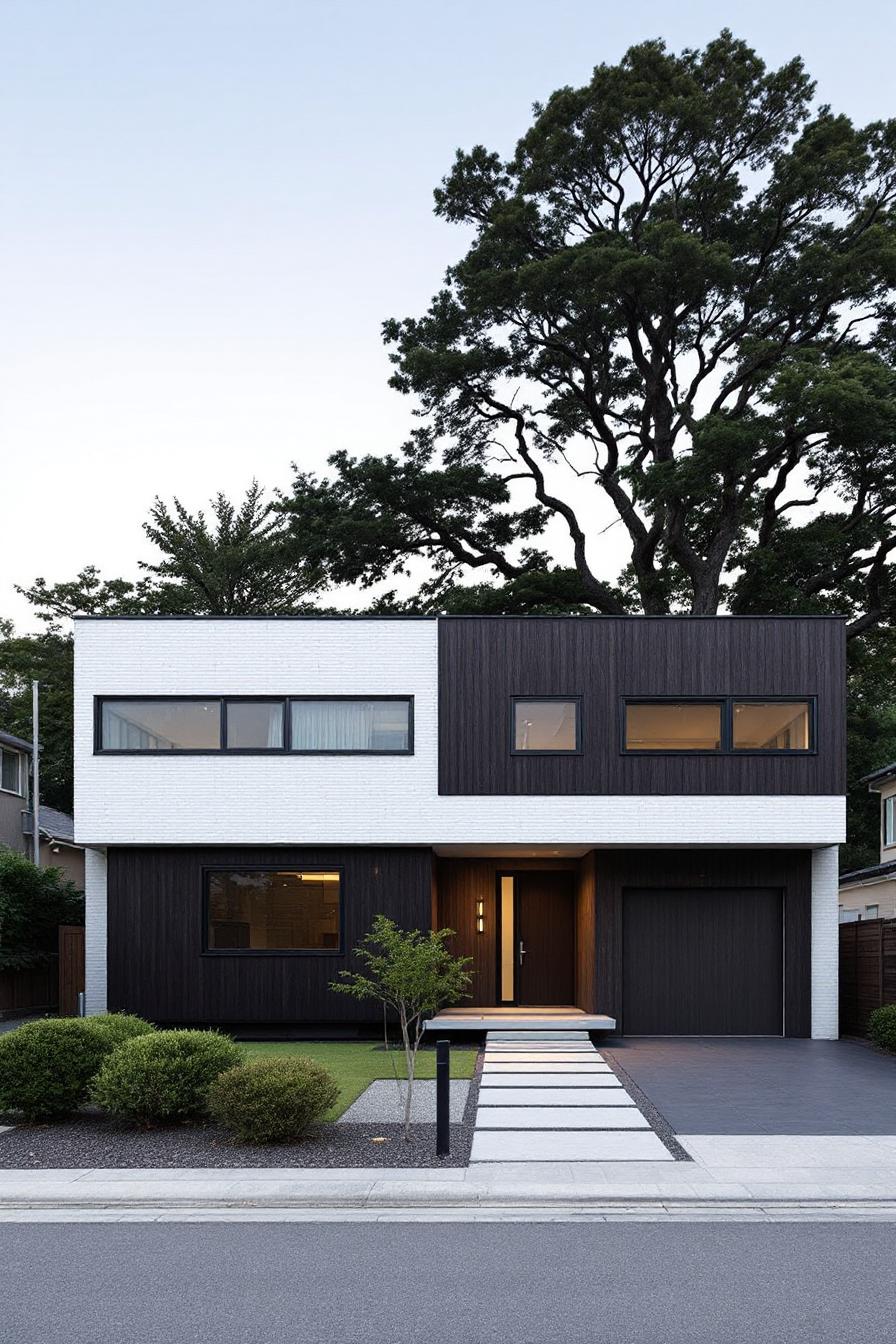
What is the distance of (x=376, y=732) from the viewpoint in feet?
63.0

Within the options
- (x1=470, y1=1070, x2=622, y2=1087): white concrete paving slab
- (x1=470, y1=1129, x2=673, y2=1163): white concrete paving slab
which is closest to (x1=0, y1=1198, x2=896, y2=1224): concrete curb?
(x1=470, y1=1129, x2=673, y2=1163): white concrete paving slab

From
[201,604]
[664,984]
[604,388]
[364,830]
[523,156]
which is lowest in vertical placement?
[664,984]

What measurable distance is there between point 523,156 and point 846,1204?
88.3 ft

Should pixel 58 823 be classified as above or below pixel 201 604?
below

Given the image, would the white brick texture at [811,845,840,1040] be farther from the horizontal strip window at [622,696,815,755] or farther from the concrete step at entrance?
the concrete step at entrance

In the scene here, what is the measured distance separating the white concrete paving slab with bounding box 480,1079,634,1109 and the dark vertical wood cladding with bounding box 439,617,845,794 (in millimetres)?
5690

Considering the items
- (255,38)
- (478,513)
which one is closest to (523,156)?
(478,513)

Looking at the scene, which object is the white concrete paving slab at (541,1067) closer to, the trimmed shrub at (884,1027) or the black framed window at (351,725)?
the trimmed shrub at (884,1027)

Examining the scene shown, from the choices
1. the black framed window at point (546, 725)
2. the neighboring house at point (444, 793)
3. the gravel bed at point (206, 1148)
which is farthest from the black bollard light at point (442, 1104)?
the black framed window at point (546, 725)

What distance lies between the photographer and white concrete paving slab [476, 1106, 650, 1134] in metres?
11.6

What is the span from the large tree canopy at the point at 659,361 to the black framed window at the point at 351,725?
1086 centimetres

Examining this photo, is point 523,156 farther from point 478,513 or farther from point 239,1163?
point 239,1163

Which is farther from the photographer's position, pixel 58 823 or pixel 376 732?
pixel 58 823

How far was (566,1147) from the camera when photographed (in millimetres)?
10680
